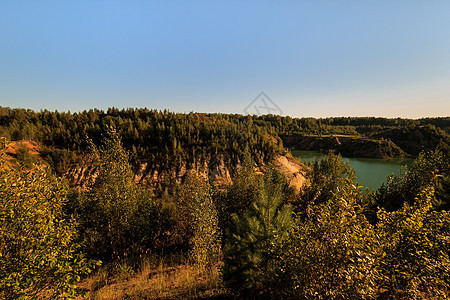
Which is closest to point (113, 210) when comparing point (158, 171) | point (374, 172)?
point (158, 171)

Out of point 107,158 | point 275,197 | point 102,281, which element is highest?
point 107,158

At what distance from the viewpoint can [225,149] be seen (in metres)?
52.8

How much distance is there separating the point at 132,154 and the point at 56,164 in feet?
56.3

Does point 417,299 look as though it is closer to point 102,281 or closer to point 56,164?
point 102,281

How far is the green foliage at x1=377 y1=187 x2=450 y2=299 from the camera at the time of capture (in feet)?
13.5

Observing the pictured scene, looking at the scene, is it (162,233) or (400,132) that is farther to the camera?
(400,132)

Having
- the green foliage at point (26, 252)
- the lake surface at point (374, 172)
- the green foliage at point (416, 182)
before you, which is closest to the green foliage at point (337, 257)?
the green foliage at point (26, 252)

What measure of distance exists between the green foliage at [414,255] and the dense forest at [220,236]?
0.03 m

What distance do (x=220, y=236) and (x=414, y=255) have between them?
1179 centimetres

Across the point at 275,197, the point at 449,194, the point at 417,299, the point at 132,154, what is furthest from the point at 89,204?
the point at 132,154

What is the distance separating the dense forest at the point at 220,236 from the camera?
440 cm

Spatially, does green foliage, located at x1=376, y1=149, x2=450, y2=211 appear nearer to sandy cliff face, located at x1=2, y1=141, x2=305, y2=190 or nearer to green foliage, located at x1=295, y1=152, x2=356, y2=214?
green foliage, located at x1=295, y1=152, x2=356, y2=214

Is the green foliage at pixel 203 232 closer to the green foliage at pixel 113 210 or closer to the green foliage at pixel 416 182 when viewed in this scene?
the green foliage at pixel 113 210

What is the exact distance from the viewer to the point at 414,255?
4359mm
